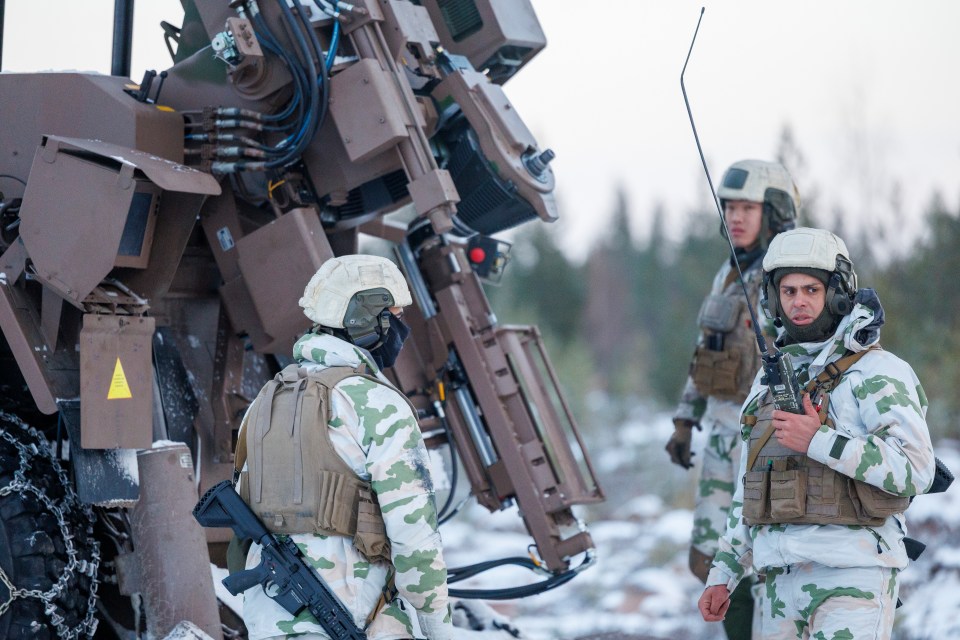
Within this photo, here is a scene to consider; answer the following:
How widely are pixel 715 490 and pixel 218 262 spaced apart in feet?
8.45

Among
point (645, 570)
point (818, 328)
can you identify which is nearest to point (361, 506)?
point (818, 328)

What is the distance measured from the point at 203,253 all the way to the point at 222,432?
86 centimetres

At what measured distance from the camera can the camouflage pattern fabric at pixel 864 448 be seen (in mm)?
3467

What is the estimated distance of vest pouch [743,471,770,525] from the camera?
3713 millimetres

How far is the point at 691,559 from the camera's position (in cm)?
570

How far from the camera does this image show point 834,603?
3.55 m

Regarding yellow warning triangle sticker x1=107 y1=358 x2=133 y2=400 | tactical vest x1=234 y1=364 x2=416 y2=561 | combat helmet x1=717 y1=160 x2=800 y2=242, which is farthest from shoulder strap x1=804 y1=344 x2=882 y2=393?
yellow warning triangle sticker x1=107 y1=358 x2=133 y2=400

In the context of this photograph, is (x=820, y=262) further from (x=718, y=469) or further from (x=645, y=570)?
(x=645, y=570)

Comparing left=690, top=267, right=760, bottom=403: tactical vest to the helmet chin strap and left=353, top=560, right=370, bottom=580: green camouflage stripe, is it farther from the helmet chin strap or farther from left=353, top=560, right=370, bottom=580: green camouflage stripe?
left=353, top=560, right=370, bottom=580: green camouflage stripe

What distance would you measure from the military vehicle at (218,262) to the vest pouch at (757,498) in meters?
1.93

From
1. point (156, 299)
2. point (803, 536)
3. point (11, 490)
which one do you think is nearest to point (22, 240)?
point (156, 299)

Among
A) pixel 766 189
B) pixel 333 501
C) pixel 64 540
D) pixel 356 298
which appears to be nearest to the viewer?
pixel 333 501

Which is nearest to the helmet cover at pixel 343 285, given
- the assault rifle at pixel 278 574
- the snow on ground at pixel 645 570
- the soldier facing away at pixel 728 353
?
the assault rifle at pixel 278 574

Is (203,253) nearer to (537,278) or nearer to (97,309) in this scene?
(97,309)
